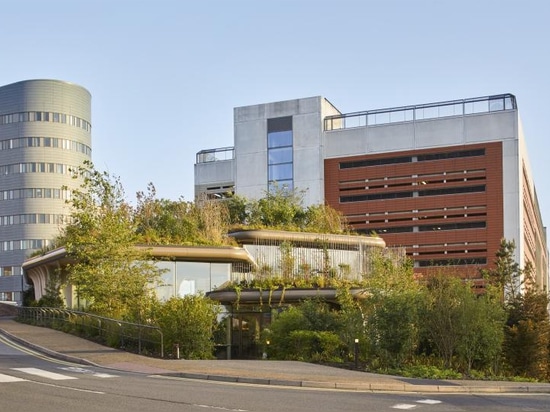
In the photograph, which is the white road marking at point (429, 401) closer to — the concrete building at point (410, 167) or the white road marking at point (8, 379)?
the white road marking at point (8, 379)

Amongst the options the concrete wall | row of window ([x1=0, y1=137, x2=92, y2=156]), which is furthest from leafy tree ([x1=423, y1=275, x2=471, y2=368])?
row of window ([x1=0, y1=137, x2=92, y2=156])

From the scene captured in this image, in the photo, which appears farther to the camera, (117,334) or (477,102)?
(477,102)

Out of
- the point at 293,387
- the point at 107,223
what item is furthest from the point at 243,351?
the point at 293,387

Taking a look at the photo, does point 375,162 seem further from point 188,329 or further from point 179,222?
point 188,329

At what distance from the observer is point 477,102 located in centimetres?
9481

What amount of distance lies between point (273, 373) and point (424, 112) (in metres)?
80.4

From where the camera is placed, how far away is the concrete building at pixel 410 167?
93938 millimetres

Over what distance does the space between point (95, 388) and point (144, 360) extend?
6.67 metres

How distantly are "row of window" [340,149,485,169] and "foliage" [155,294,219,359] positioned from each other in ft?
243

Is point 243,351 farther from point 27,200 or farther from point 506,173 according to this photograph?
point 27,200

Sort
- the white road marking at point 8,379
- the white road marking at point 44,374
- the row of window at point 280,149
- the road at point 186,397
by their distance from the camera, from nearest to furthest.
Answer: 1. the road at point 186,397
2. the white road marking at point 8,379
3. the white road marking at point 44,374
4. the row of window at point 280,149

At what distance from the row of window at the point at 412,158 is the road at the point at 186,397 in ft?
260

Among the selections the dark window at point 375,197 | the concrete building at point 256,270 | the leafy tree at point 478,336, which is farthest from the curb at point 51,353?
the dark window at point 375,197

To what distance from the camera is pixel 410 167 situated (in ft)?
322
